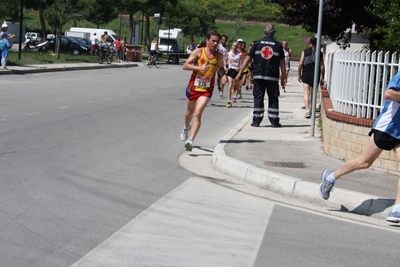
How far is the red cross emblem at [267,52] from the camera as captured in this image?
14.7 meters

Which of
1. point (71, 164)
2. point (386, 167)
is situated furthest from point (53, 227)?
point (386, 167)

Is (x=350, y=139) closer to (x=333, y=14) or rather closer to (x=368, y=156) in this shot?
(x=368, y=156)

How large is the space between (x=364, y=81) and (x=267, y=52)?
3887mm

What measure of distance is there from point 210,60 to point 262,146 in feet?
5.27

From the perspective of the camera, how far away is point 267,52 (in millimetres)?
14711

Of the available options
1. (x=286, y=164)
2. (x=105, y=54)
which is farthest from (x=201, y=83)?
(x=105, y=54)

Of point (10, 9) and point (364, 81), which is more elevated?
point (10, 9)

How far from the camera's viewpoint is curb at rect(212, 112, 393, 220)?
839 centimetres

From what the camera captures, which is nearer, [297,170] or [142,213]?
[142,213]

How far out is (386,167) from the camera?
10.3 meters

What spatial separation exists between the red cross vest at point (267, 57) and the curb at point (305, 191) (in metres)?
4.51

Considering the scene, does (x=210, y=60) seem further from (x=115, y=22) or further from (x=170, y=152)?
(x=115, y=22)

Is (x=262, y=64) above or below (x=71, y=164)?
above

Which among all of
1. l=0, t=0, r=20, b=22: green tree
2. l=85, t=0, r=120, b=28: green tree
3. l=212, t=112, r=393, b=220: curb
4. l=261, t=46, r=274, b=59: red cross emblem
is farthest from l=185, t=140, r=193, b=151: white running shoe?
l=85, t=0, r=120, b=28: green tree
